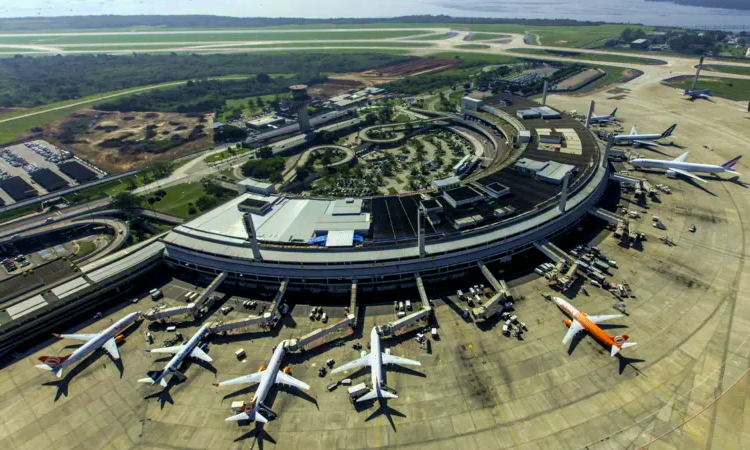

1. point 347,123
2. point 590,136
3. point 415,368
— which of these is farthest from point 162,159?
point 590,136

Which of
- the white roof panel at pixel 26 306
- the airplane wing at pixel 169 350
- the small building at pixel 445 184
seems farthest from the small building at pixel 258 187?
the white roof panel at pixel 26 306

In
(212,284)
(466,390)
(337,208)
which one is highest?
(337,208)

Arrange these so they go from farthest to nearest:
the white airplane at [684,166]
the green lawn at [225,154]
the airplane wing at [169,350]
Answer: the green lawn at [225,154], the white airplane at [684,166], the airplane wing at [169,350]

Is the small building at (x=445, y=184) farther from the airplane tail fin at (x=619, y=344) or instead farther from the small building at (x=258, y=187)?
the airplane tail fin at (x=619, y=344)

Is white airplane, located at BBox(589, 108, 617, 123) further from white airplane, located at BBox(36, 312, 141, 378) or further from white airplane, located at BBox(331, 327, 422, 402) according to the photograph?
white airplane, located at BBox(36, 312, 141, 378)

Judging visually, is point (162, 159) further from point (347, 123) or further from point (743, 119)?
point (743, 119)

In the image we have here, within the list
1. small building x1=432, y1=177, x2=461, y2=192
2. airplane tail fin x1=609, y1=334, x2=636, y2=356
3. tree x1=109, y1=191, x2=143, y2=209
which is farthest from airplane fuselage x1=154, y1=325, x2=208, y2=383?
airplane tail fin x1=609, y1=334, x2=636, y2=356
